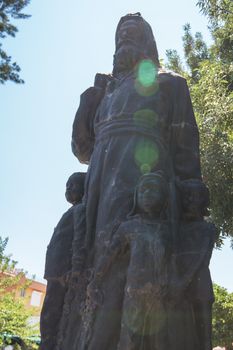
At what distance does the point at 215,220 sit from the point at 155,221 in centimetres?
652

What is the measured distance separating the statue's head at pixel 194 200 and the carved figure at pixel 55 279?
0.91 meters

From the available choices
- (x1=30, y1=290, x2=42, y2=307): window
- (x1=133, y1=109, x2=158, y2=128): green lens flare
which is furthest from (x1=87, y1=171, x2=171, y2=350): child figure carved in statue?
(x1=30, y1=290, x2=42, y2=307): window

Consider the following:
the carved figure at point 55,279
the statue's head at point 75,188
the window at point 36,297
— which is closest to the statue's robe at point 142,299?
the carved figure at point 55,279

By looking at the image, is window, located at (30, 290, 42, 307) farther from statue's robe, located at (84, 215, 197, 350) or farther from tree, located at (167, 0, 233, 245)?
statue's robe, located at (84, 215, 197, 350)

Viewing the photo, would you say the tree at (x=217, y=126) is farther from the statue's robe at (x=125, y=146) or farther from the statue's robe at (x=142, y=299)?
the statue's robe at (x=142, y=299)

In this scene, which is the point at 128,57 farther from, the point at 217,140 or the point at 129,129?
the point at 217,140

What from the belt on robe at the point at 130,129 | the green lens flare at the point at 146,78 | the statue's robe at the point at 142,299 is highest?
the green lens flare at the point at 146,78

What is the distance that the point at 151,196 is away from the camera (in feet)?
10.6

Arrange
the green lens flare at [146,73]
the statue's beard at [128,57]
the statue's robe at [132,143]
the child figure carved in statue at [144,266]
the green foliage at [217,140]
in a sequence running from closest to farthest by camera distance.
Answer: the child figure carved in statue at [144,266]
the statue's robe at [132,143]
the green lens flare at [146,73]
the statue's beard at [128,57]
the green foliage at [217,140]

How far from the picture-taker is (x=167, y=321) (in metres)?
2.93

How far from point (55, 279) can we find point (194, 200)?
46.7 inches

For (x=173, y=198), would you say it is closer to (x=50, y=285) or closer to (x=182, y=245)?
(x=182, y=245)

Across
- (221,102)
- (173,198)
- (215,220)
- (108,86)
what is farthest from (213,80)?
(173,198)

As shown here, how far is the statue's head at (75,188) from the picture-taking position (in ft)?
12.9
